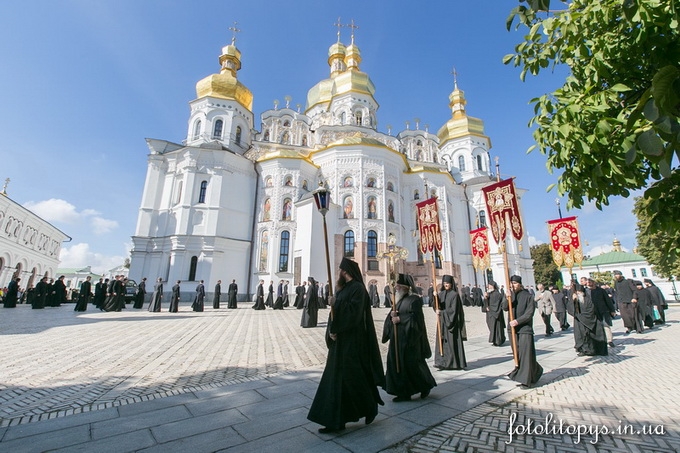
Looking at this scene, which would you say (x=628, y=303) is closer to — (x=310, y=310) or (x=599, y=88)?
(x=599, y=88)

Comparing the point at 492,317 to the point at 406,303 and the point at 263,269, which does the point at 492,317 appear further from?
the point at 263,269

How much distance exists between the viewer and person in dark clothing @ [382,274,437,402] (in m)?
3.93

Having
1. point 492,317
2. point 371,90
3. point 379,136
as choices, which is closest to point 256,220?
point 379,136

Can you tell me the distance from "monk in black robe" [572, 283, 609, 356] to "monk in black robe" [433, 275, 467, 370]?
325 centimetres

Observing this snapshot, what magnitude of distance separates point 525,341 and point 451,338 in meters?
1.23

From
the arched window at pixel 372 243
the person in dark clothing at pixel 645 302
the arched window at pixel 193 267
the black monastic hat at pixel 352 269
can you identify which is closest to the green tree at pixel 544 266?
the arched window at pixel 372 243

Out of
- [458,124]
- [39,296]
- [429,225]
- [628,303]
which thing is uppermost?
[458,124]

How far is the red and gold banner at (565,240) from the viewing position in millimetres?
12109

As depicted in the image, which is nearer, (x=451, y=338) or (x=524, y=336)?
(x=524, y=336)

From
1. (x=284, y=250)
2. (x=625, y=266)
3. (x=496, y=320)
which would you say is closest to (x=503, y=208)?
(x=496, y=320)

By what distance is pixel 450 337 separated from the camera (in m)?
5.66

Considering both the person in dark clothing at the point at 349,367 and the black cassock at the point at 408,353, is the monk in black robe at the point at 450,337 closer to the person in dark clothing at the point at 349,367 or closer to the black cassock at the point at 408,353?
the black cassock at the point at 408,353

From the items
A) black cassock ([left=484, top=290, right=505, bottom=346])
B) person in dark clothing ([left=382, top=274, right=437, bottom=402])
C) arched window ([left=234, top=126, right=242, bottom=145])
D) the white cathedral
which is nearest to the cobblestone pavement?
person in dark clothing ([left=382, top=274, right=437, bottom=402])

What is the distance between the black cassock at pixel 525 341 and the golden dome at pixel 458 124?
1451 inches
